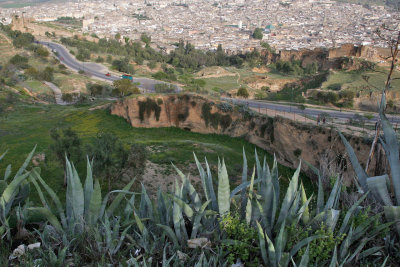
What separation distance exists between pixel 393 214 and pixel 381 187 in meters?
0.52

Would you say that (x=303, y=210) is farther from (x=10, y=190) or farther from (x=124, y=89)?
(x=124, y=89)

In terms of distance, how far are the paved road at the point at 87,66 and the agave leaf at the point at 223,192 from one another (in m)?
37.1

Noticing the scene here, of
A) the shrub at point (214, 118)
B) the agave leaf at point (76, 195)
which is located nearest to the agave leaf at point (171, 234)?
the agave leaf at point (76, 195)

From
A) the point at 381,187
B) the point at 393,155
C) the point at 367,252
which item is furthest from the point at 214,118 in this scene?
the point at 367,252

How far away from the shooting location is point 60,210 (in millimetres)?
4910

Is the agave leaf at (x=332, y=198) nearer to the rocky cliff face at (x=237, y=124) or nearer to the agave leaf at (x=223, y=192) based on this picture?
the agave leaf at (x=223, y=192)

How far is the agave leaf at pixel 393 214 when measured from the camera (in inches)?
178

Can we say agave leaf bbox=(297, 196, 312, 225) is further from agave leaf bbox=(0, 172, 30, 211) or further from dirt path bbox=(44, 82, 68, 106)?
dirt path bbox=(44, 82, 68, 106)

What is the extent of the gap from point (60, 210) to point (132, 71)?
4962 centimetres

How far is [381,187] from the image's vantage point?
499 cm

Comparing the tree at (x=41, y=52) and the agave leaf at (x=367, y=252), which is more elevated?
the agave leaf at (x=367, y=252)

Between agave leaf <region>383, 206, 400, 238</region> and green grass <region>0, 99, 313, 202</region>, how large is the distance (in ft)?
26.9

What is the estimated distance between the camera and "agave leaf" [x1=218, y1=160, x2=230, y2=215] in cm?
441

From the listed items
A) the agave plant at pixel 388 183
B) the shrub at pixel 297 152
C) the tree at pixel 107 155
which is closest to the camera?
the agave plant at pixel 388 183
